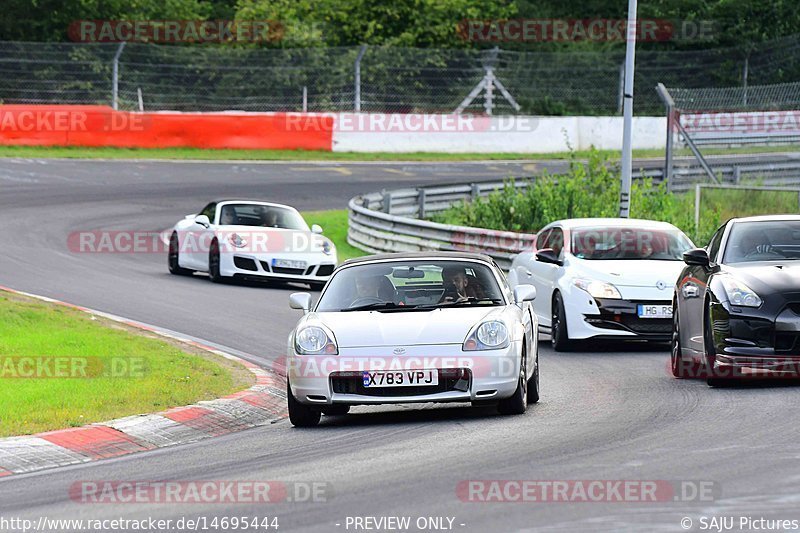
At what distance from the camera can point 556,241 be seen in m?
17.1

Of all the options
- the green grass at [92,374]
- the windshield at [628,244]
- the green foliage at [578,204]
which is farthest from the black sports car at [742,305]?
the green foliage at [578,204]

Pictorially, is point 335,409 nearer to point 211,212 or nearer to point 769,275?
point 769,275

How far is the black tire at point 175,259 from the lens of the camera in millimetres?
23516

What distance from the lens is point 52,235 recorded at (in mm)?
26688

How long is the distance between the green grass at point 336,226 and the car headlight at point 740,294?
Result: 15554mm

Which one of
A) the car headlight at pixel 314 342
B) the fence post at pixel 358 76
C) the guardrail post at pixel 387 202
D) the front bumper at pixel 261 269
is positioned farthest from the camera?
the fence post at pixel 358 76

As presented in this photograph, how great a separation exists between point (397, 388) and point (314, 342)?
780mm

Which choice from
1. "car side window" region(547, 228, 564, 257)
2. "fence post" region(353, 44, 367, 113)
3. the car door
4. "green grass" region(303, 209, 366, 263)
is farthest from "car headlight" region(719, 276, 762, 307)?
"fence post" region(353, 44, 367, 113)

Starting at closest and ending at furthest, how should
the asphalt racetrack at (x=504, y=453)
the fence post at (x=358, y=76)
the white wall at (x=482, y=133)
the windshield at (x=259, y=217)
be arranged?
the asphalt racetrack at (x=504, y=453), the windshield at (x=259, y=217), the fence post at (x=358, y=76), the white wall at (x=482, y=133)

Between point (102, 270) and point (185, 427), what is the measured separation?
12.8 meters

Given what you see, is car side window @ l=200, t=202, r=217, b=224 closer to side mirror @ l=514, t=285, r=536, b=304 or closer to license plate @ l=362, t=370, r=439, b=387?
side mirror @ l=514, t=285, r=536, b=304

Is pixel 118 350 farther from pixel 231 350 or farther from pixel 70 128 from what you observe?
pixel 70 128

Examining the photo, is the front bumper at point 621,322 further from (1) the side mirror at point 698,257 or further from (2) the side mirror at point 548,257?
(1) the side mirror at point 698,257

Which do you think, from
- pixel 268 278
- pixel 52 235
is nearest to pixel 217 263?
pixel 268 278
